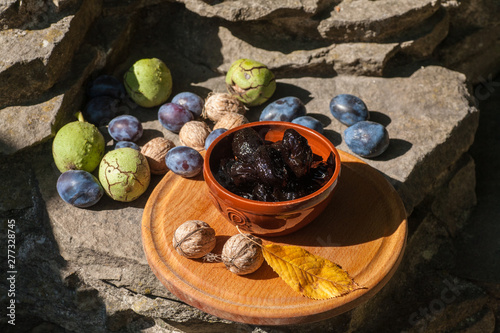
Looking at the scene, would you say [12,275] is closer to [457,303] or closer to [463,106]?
[457,303]

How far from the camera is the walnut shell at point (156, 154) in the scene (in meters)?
2.33

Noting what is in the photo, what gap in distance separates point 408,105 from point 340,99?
1.29 ft

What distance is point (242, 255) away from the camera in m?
1.61

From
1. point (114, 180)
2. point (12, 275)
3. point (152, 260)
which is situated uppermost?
point (152, 260)

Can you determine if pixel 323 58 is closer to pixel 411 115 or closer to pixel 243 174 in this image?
pixel 411 115

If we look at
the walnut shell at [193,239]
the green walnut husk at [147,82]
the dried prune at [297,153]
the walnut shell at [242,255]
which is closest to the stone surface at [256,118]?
the green walnut husk at [147,82]

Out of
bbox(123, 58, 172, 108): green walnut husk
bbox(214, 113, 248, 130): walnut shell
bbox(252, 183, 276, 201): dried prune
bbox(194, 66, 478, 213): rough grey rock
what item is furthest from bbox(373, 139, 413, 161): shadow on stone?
bbox(123, 58, 172, 108): green walnut husk

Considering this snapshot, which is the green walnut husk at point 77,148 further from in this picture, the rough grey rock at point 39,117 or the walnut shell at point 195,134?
the walnut shell at point 195,134

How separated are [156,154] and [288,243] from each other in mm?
878

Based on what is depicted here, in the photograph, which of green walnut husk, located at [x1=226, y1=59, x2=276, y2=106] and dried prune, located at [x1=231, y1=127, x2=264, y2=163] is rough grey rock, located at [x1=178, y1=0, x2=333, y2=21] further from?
dried prune, located at [x1=231, y1=127, x2=264, y2=163]

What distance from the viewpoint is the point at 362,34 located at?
291 centimetres

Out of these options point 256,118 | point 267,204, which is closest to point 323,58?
point 256,118

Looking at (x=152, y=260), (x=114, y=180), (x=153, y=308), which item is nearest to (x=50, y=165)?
(x=114, y=180)

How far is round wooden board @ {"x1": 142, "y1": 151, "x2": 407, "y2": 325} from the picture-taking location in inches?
61.7
